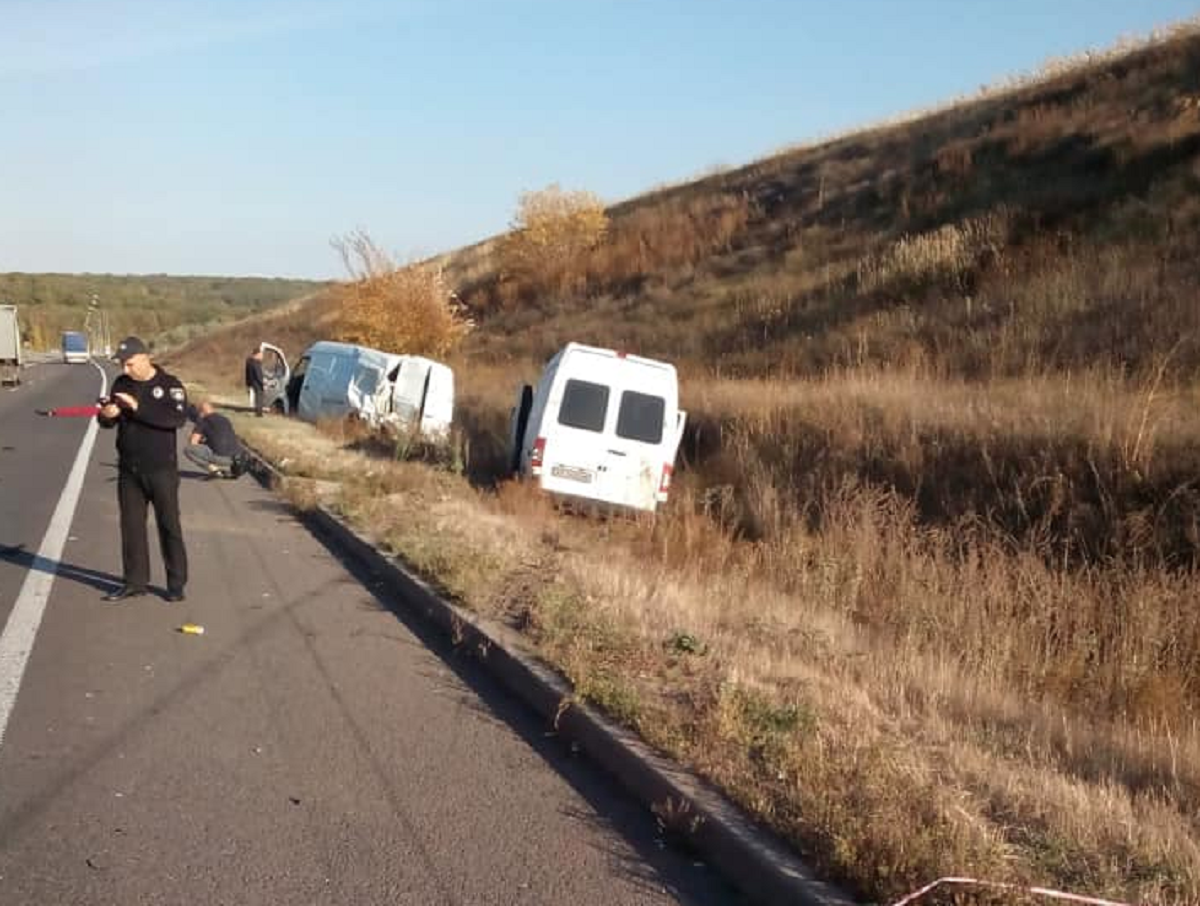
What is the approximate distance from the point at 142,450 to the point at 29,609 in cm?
131

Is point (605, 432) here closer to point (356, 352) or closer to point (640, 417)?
point (640, 417)

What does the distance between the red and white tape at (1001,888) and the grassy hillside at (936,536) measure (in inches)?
4.8

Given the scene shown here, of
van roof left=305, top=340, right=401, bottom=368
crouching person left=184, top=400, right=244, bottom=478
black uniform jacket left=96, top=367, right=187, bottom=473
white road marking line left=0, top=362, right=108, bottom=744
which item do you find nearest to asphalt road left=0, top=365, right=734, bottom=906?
white road marking line left=0, top=362, right=108, bottom=744

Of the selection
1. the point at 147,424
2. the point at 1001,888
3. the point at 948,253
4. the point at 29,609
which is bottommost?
the point at 29,609

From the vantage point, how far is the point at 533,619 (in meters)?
8.47

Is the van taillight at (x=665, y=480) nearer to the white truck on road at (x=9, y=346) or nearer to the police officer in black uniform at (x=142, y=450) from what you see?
the police officer in black uniform at (x=142, y=450)

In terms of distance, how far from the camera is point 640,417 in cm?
1650

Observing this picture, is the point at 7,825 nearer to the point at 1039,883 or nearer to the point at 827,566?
the point at 1039,883

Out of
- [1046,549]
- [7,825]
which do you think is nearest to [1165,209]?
[1046,549]

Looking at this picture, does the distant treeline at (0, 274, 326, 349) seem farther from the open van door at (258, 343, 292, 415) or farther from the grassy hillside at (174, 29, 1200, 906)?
the grassy hillside at (174, 29, 1200, 906)

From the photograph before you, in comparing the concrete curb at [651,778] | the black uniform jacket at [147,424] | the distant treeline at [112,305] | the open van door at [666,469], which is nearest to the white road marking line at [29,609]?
the black uniform jacket at [147,424]

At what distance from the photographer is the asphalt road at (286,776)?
15.8 ft

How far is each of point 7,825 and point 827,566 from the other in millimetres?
7378

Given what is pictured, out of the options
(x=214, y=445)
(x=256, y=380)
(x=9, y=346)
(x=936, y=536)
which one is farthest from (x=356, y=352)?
(x=9, y=346)
